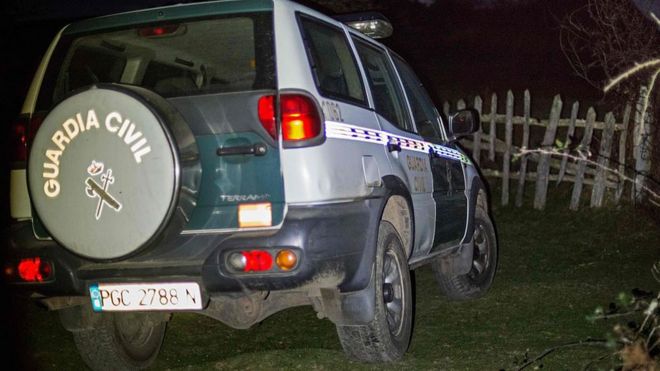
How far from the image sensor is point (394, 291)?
13.8 ft

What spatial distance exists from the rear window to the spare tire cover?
0.22 m

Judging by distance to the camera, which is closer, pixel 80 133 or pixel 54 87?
pixel 80 133

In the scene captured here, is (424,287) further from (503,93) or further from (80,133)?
(503,93)

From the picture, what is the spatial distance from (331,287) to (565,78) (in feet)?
50.9

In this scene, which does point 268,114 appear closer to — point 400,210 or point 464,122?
point 400,210

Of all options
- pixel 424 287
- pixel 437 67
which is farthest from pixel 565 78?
pixel 424 287

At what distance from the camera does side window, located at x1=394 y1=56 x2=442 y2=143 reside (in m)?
5.24

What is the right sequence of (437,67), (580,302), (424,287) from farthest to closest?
1. (437,67)
2. (424,287)
3. (580,302)

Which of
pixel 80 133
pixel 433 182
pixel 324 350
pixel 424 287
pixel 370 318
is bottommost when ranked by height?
pixel 424 287

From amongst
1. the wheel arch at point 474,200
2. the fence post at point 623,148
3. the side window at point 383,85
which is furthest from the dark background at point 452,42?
the side window at point 383,85

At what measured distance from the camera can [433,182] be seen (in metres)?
5.02

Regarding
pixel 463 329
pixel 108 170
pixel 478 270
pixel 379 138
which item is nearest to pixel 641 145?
pixel 478 270

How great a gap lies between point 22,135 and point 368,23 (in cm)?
241

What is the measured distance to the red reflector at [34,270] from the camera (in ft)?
11.7
